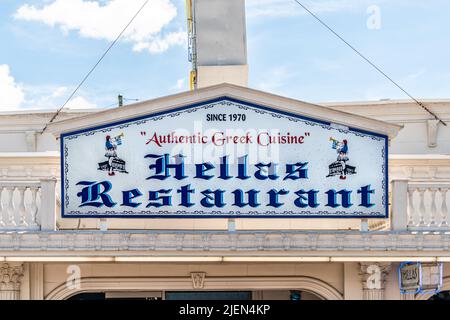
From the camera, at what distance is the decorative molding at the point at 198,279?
13382 mm

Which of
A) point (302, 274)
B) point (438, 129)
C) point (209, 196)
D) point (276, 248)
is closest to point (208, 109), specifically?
point (209, 196)

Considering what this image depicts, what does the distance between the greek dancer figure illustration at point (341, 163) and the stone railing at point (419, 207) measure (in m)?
0.81

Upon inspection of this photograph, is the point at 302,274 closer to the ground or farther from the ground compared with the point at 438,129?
closer to the ground

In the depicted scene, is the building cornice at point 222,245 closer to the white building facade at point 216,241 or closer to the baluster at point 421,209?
the white building facade at point 216,241

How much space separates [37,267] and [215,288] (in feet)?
10.3

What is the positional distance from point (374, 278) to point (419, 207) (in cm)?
147

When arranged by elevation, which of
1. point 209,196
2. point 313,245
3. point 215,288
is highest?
point 209,196

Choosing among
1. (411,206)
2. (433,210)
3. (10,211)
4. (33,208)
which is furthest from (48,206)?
(433,210)

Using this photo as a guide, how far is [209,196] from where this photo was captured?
1270 centimetres

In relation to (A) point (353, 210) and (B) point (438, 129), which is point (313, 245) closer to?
(A) point (353, 210)

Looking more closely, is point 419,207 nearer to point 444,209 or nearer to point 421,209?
point 421,209

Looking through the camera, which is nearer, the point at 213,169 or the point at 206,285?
the point at 213,169

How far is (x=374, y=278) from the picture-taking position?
13.1 metres

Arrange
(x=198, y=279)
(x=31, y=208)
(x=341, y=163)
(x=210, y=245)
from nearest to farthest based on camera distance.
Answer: (x=210, y=245)
(x=31, y=208)
(x=341, y=163)
(x=198, y=279)
